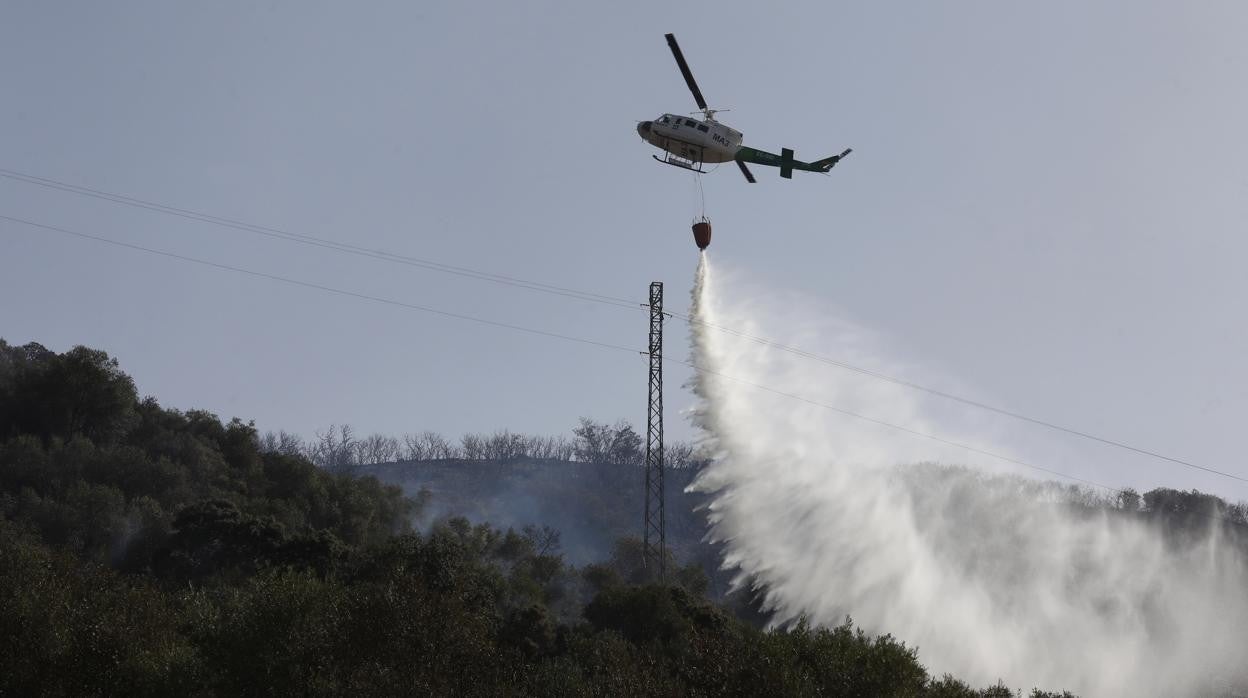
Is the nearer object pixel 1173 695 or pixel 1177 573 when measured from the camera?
pixel 1173 695

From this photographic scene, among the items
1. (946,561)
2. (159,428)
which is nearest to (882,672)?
(946,561)

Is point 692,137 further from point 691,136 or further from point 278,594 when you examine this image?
point 278,594

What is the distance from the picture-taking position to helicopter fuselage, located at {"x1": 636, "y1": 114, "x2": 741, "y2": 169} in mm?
68312

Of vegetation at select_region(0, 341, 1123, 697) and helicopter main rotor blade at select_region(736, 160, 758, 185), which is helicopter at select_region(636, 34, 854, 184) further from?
vegetation at select_region(0, 341, 1123, 697)

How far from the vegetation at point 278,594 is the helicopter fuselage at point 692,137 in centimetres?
2737

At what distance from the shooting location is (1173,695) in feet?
319

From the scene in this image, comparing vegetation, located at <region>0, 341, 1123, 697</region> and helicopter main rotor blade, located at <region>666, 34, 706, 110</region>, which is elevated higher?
helicopter main rotor blade, located at <region>666, 34, 706, 110</region>

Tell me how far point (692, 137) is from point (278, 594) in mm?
34564

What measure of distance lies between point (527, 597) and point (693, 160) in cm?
4083

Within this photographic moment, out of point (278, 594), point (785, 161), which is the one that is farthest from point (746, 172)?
point (278, 594)

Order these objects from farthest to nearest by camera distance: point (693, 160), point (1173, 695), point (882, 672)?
point (1173, 695), point (693, 160), point (882, 672)

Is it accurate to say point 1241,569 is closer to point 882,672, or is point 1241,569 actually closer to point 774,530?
point 774,530

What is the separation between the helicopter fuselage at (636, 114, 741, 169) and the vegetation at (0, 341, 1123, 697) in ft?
89.8

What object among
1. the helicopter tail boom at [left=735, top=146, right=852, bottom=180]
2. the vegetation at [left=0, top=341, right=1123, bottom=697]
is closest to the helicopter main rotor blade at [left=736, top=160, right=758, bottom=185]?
the helicopter tail boom at [left=735, top=146, right=852, bottom=180]
